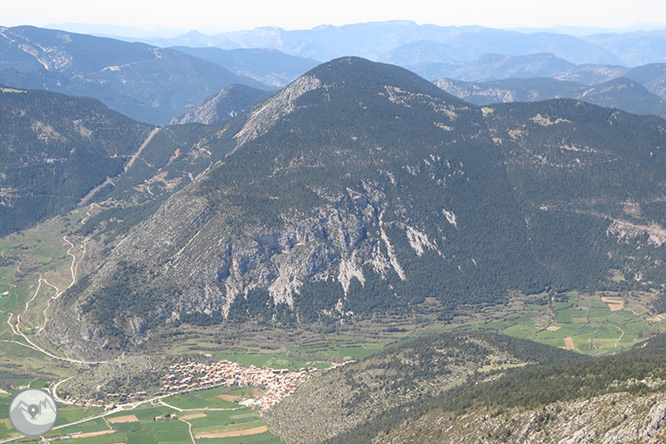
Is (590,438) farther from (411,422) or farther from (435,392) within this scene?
(435,392)

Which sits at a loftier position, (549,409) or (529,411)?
(549,409)

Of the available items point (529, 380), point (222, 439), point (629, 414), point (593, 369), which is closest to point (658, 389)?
point (629, 414)

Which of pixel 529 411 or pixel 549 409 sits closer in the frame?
pixel 549 409
